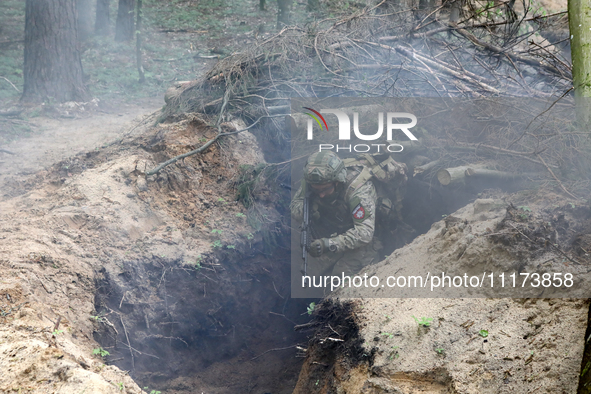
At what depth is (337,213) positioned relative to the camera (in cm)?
576

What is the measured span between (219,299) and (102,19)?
1195 centimetres

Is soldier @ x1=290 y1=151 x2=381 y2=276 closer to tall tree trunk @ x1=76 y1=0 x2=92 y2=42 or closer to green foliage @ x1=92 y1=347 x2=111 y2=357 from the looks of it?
green foliage @ x1=92 y1=347 x2=111 y2=357

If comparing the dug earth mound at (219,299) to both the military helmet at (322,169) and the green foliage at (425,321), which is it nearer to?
the green foliage at (425,321)

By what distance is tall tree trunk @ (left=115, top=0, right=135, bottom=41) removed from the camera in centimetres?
1198

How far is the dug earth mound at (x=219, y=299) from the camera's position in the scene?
8.07 feet

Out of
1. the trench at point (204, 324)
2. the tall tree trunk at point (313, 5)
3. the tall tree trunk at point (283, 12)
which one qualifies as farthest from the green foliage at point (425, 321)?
the tall tree trunk at point (313, 5)

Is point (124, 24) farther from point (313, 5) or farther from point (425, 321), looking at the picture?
point (425, 321)

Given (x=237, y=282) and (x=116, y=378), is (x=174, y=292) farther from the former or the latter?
(x=116, y=378)

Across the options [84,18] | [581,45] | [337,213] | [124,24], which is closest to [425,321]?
[581,45]

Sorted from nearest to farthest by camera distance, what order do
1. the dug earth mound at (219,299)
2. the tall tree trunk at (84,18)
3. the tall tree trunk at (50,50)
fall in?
the dug earth mound at (219,299)
the tall tree trunk at (50,50)
the tall tree trunk at (84,18)

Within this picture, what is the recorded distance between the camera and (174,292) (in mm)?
4445

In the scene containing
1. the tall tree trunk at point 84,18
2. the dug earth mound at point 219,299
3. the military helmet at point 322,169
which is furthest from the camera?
the tall tree trunk at point 84,18

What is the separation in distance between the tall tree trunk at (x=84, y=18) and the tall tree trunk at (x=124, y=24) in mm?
1106

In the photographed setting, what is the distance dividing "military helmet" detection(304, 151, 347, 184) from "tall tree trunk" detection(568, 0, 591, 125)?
2.78 m
